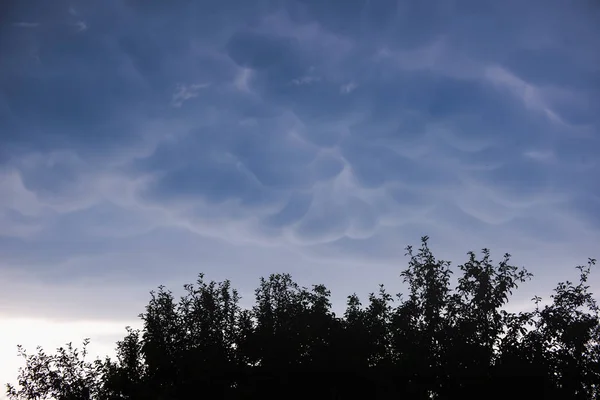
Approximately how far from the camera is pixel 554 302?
105 ft

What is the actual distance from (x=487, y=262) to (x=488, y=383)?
859cm

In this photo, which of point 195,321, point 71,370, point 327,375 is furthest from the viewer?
point 71,370

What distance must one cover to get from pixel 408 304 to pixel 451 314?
3236mm

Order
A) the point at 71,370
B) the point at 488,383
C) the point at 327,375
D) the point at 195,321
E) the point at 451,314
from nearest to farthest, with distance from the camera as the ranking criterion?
the point at 488,383 → the point at 451,314 → the point at 327,375 → the point at 195,321 → the point at 71,370

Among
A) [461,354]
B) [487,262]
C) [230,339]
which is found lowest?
[461,354]

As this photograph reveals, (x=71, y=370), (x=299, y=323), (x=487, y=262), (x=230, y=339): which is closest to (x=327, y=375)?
(x=299, y=323)

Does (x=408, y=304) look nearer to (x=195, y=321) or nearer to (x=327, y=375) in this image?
(x=327, y=375)

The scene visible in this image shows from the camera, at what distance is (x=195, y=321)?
41.4 metres

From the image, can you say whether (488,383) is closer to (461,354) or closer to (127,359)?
(461,354)

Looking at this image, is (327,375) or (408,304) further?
(327,375)

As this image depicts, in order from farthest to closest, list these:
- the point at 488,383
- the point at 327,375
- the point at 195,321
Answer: the point at 195,321 < the point at 327,375 < the point at 488,383

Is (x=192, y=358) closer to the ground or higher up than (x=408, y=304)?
closer to the ground

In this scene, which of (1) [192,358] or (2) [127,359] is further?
(2) [127,359]

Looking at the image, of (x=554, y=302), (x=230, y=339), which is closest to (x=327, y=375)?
(x=230, y=339)
